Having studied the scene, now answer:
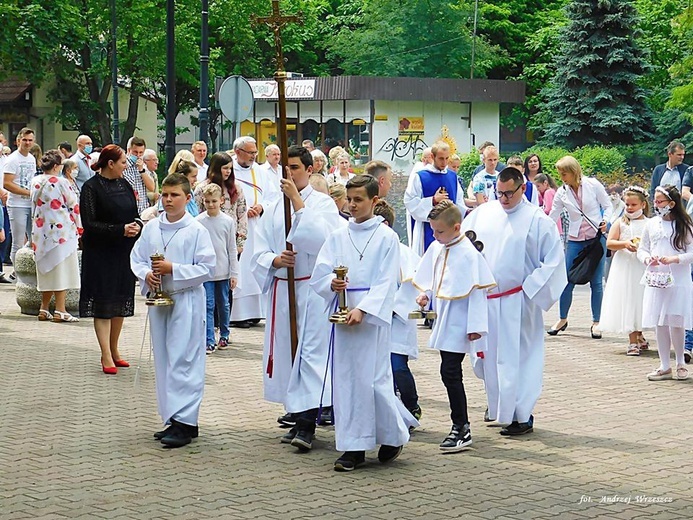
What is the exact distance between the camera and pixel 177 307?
8.87 metres

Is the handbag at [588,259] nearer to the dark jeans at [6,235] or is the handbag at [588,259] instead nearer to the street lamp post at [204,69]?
the dark jeans at [6,235]

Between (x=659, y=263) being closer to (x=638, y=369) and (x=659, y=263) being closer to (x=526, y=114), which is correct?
(x=638, y=369)

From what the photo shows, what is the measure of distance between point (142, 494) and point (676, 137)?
35.3m

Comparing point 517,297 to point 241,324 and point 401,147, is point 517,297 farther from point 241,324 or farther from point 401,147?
point 401,147

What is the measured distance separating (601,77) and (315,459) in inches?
1341

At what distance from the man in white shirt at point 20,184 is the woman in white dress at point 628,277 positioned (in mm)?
9090

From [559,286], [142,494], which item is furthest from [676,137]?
[142,494]

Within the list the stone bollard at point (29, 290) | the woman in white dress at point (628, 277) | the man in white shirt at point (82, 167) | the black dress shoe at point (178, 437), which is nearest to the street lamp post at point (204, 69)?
the man in white shirt at point (82, 167)

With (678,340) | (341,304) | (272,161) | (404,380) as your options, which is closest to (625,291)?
(678,340)

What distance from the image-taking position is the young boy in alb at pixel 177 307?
8742 mm

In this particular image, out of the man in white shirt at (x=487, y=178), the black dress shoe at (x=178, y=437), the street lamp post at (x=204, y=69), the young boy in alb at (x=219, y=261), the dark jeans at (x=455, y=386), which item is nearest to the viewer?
the dark jeans at (x=455, y=386)

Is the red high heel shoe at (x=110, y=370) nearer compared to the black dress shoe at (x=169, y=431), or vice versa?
the black dress shoe at (x=169, y=431)

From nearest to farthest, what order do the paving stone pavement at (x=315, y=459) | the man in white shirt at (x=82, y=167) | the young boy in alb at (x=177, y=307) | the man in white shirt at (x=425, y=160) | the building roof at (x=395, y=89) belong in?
the paving stone pavement at (x=315, y=459) → the young boy in alb at (x=177, y=307) → the man in white shirt at (x=425, y=160) → the man in white shirt at (x=82, y=167) → the building roof at (x=395, y=89)

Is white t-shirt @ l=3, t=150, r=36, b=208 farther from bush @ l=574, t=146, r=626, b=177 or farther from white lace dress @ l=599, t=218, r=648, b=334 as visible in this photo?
bush @ l=574, t=146, r=626, b=177
